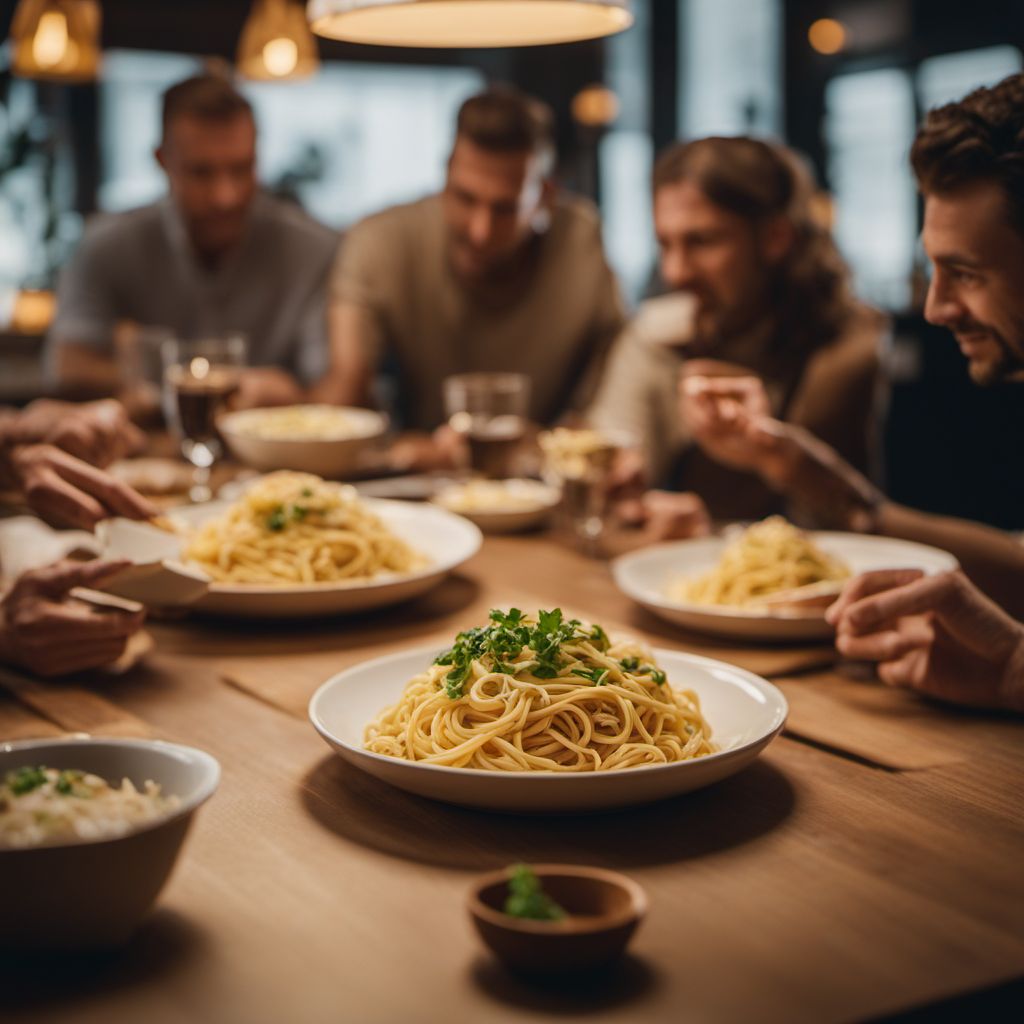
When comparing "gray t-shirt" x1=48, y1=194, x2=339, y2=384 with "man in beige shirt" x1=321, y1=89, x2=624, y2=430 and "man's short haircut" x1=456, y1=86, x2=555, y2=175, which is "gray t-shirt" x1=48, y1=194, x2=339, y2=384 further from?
"man's short haircut" x1=456, y1=86, x2=555, y2=175

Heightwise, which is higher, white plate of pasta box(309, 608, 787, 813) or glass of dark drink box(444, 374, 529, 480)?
glass of dark drink box(444, 374, 529, 480)

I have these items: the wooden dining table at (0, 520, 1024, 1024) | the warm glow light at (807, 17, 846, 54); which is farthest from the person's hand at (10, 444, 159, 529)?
the warm glow light at (807, 17, 846, 54)

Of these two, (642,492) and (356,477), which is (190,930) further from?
(356,477)

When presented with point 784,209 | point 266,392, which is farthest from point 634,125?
point 266,392

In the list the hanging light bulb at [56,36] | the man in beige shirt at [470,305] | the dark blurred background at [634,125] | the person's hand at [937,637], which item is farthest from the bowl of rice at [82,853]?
the dark blurred background at [634,125]

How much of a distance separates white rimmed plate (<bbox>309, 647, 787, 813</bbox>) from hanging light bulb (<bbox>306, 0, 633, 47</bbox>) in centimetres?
115

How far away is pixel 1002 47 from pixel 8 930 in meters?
8.50

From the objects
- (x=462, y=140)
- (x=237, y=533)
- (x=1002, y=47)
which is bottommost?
(x=237, y=533)

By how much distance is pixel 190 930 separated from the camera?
104cm

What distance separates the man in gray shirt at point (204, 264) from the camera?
448 cm

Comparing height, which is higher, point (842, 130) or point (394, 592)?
point (842, 130)

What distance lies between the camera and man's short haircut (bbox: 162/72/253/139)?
4.41m

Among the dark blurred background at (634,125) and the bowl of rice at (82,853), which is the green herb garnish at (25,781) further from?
the dark blurred background at (634,125)

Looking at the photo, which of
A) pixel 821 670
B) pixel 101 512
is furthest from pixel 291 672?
pixel 821 670
